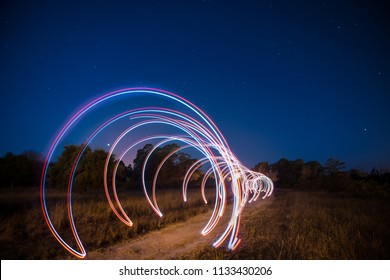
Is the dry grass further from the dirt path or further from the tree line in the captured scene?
the tree line

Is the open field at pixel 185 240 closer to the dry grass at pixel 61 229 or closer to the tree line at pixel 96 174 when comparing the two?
the dry grass at pixel 61 229

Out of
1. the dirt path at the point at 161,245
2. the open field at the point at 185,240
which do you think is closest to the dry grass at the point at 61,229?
the open field at the point at 185,240

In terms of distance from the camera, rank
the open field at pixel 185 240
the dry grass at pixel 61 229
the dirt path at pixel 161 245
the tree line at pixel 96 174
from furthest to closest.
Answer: the tree line at pixel 96 174, the dry grass at pixel 61 229, the dirt path at pixel 161 245, the open field at pixel 185 240

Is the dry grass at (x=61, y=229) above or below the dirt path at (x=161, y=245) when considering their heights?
above

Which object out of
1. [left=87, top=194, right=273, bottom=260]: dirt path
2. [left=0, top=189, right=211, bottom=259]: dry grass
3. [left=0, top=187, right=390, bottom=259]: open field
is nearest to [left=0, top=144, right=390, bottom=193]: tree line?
[left=0, top=189, right=211, bottom=259]: dry grass

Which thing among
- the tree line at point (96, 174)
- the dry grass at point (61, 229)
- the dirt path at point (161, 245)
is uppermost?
the tree line at point (96, 174)

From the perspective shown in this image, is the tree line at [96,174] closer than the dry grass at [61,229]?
No

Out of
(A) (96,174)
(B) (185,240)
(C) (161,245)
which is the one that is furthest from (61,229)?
(A) (96,174)

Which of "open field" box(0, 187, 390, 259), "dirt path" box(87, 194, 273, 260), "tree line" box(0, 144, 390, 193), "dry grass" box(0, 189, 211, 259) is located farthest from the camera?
"tree line" box(0, 144, 390, 193)

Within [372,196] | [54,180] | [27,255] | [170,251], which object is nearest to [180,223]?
[170,251]

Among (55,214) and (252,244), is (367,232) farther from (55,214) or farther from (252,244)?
(55,214)

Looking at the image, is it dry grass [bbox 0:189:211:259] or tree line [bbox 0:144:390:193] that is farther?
tree line [bbox 0:144:390:193]

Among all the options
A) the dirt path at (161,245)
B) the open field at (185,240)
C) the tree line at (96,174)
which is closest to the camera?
the open field at (185,240)

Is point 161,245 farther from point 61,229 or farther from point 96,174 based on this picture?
point 96,174
